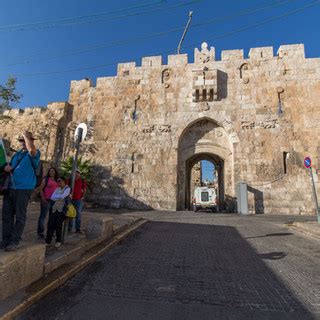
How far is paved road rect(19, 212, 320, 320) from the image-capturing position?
2705mm

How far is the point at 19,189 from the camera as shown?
3.28 m

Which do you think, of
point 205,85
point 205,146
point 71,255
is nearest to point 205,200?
point 205,146

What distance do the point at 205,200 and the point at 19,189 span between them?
584 inches

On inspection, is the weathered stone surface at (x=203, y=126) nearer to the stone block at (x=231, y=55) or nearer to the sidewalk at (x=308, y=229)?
the stone block at (x=231, y=55)

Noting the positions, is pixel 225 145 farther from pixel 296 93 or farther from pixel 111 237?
pixel 111 237

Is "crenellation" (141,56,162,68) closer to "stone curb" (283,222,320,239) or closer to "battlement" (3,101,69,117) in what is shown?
"battlement" (3,101,69,117)

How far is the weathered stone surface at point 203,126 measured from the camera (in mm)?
14664

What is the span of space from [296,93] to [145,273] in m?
15.3

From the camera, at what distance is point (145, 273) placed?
12.9 feet

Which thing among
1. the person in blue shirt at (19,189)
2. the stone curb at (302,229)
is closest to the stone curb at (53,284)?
the person in blue shirt at (19,189)

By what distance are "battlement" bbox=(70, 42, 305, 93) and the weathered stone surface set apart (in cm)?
7

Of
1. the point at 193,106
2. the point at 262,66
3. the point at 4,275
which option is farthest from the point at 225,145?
the point at 4,275

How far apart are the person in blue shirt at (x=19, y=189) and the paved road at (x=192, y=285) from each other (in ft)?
3.23

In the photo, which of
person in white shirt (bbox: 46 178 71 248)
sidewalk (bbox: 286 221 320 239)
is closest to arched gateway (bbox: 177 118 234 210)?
sidewalk (bbox: 286 221 320 239)
